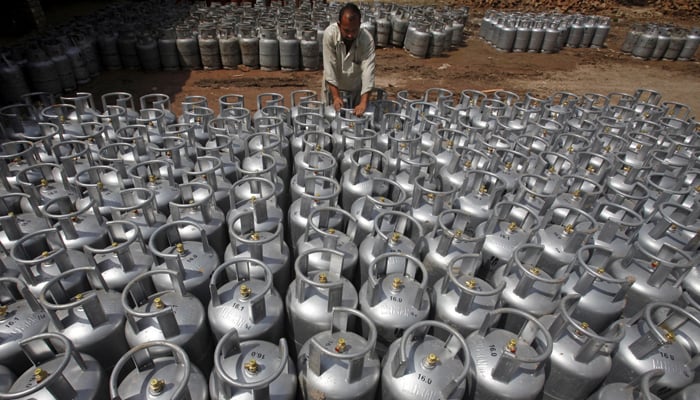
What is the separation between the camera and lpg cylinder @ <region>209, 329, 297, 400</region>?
6.68 ft

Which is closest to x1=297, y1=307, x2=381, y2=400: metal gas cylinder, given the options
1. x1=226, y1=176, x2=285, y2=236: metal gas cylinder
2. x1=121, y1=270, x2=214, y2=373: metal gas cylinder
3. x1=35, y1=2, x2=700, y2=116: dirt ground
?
x1=121, y1=270, x2=214, y2=373: metal gas cylinder

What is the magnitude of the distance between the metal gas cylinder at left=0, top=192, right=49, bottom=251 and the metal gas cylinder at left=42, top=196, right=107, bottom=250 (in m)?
0.17

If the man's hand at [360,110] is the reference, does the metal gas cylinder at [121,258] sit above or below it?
below

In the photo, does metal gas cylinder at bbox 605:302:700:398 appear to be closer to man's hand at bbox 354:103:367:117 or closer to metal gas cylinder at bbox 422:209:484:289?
metal gas cylinder at bbox 422:209:484:289

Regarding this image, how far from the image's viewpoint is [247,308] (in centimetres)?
251

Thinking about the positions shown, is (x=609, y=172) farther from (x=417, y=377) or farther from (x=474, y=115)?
(x=417, y=377)

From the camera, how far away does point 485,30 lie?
52.8 ft

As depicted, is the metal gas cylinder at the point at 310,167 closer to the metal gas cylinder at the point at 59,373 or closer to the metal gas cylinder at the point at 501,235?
the metal gas cylinder at the point at 501,235

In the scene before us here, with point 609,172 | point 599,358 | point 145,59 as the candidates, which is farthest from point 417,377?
point 145,59

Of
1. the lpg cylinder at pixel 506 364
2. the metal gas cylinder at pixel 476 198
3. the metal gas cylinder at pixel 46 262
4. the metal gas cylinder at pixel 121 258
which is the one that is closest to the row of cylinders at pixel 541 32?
the metal gas cylinder at pixel 476 198

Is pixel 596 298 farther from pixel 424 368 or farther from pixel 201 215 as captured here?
pixel 201 215

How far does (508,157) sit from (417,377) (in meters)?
3.27

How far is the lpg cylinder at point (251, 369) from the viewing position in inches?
80.1

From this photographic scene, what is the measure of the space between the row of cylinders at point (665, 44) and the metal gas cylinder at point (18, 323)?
20.1 m
